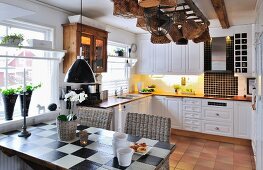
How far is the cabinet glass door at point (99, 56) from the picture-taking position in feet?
11.7

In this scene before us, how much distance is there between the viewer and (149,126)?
7.79 ft

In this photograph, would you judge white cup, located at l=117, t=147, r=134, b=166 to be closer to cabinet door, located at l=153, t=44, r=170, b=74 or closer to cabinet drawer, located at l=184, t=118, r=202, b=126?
cabinet drawer, located at l=184, t=118, r=202, b=126

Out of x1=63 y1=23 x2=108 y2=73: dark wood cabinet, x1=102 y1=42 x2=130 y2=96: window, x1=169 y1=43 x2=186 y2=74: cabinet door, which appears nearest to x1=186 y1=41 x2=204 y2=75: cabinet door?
x1=169 y1=43 x2=186 y2=74: cabinet door

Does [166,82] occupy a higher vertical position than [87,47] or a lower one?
lower

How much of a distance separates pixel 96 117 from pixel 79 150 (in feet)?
3.06

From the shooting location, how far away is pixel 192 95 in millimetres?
4691

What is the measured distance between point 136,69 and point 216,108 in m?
2.21

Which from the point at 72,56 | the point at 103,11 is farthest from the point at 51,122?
the point at 103,11

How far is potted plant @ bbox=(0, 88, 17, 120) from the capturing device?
8.02 feet

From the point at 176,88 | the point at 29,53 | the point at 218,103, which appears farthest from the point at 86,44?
the point at 218,103

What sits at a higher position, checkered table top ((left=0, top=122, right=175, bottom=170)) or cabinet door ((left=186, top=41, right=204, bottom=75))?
cabinet door ((left=186, top=41, right=204, bottom=75))

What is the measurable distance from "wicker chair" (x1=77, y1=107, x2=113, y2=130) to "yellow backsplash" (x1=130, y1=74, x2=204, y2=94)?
2.70m

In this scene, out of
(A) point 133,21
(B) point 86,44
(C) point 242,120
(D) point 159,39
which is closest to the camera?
(D) point 159,39

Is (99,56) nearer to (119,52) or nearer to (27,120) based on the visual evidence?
(119,52)
